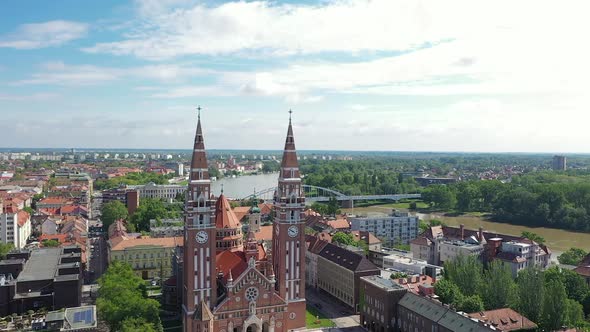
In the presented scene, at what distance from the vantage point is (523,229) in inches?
4749

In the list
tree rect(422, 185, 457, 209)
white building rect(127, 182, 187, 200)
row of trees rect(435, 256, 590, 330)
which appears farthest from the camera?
white building rect(127, 182, 187, 200)

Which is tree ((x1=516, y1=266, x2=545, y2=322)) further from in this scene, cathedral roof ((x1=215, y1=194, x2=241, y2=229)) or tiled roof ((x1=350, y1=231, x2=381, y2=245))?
cathedral roof ((x1=215, y1=194, x2=241, y2=229))

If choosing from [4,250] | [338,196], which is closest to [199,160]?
[4,250]

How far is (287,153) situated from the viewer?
54.4m

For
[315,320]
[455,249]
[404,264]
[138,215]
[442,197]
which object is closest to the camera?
[315,320]

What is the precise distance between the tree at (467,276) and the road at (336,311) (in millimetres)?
12234

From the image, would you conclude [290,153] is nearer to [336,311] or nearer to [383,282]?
[383,282]

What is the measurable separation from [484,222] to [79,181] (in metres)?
141

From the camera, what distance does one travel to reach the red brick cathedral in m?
50.5

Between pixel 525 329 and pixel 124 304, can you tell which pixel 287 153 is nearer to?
pixel 124 304

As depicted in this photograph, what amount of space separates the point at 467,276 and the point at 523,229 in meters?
72.5

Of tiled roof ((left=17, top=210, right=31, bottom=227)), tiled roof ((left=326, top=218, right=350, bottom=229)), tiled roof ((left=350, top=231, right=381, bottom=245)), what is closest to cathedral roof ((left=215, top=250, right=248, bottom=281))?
tiled roof ((left=350, top=231, right=381, bottom=245))

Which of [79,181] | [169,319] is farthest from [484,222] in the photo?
[79,181]

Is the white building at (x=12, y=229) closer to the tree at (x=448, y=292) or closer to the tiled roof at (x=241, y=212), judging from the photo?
the tiled roof at (x=241, y=212)
